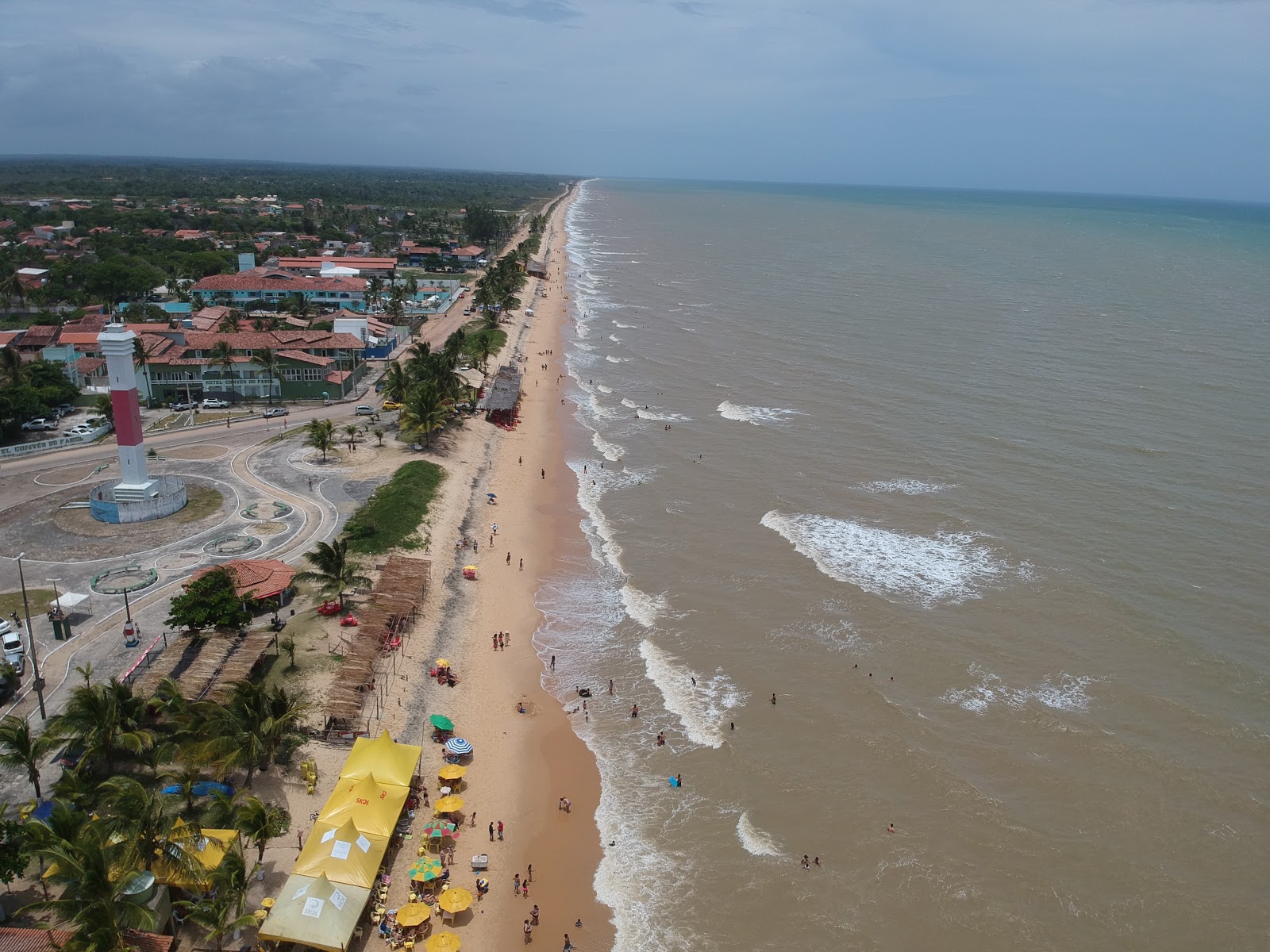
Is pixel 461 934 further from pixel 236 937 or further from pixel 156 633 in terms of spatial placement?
pixel 156 633

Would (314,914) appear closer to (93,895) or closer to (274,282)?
(93,895)

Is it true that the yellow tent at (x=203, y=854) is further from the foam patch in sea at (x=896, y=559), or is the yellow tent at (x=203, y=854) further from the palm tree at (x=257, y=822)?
the foam patch in sea at (x=896, y=559)

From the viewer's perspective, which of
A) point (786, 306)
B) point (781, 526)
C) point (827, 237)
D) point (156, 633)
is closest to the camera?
point (156, 633)

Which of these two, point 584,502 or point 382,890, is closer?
point 382,890

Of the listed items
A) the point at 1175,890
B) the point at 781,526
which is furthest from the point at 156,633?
the point at 1175,890

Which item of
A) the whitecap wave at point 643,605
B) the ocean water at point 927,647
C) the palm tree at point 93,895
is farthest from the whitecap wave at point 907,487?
the palm tree at point 93,895

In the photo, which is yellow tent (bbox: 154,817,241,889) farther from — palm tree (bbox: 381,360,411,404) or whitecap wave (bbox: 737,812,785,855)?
palm tree (bbox: 381,360,411,404)
